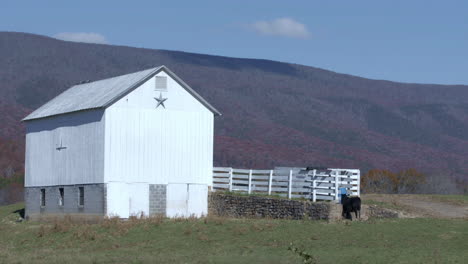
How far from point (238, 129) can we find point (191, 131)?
13088 centimetres

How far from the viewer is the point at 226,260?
3139 centimetres

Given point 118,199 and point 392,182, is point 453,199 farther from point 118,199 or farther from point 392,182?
point 392,182

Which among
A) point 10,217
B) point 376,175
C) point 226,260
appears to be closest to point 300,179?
point 226,260

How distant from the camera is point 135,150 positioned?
48281 mm

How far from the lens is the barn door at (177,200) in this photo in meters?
48.9

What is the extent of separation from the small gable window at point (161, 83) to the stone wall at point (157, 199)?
5.15m

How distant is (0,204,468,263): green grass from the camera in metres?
31.8

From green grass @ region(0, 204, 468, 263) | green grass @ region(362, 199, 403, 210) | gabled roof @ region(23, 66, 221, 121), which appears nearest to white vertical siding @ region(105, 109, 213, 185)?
gabled roof @ region(23, 66, 221, 121)

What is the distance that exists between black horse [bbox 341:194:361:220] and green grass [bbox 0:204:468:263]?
2.60 meters

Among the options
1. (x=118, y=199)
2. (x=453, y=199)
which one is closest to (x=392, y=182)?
(x=453, y=199)

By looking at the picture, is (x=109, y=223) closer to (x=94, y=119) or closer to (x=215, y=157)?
(x=94, y=119)

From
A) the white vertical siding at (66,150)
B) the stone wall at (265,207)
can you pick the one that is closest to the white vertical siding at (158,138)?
the white vertical siding at (66,150)

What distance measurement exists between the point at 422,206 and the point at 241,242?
515 inches

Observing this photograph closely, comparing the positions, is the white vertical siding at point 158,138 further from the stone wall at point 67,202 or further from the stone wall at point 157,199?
the stone wall at point 67,202
